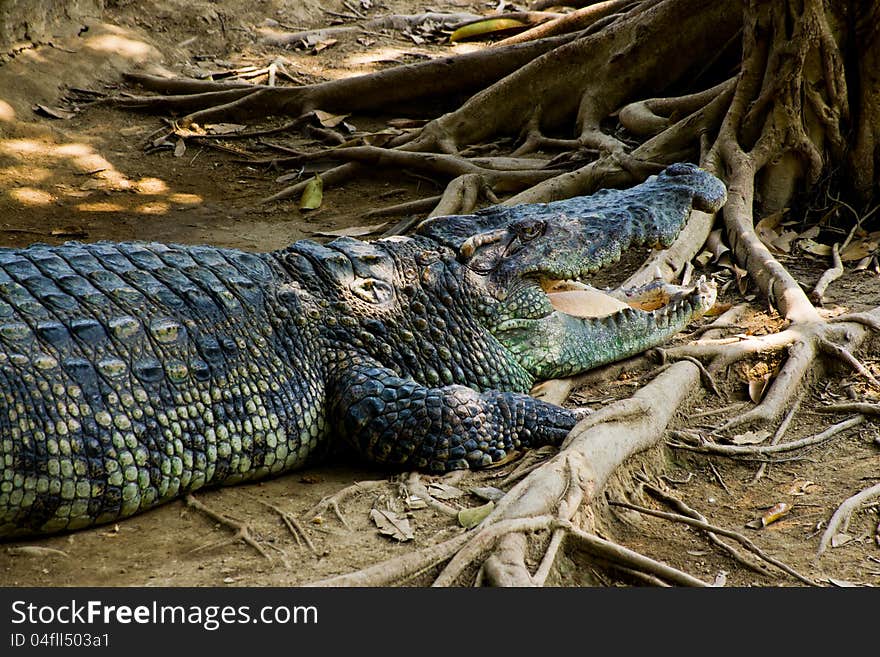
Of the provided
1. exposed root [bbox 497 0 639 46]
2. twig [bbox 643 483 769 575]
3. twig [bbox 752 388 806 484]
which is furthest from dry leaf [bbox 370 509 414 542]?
exposed root [bbox 497 0 639 46]

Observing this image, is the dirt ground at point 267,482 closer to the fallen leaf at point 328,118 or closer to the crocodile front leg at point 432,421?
the crocodile front leg at point 432,421

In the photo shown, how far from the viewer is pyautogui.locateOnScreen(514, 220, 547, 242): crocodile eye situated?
15.0ft

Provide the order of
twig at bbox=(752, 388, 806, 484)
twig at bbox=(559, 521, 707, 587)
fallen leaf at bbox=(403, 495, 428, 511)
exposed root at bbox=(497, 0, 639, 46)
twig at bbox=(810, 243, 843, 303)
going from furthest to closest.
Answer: exposed root at bbox=(497, 0, 639, 46), twig at bbox=(810, 243, 843, 303), twig at bbox=(752, 388, 806, 484), fallen leaf at bbox=(403, 495, 428, 511), twig at bbox=(559, 521, 707, 587)

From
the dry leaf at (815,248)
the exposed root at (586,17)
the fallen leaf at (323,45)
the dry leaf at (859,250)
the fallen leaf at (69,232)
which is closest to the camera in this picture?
the dry leaf at (859,250)

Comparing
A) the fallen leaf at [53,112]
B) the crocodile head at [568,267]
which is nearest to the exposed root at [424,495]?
the crocodile head at [568,267]

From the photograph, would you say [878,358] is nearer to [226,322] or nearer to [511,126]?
[226,322]

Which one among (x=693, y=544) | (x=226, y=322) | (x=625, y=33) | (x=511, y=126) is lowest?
(x=693, y=544)

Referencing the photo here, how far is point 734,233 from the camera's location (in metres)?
5.75

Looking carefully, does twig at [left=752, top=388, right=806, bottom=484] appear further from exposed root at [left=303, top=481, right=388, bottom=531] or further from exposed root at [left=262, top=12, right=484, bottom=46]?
exposed root at [left=262, top=12, right=484, bottom=46]

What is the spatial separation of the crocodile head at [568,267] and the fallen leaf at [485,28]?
7.15 metres

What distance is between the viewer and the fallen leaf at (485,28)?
11.4 m

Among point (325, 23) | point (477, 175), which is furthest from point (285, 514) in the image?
point (325, 23)

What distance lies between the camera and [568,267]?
4.58 m
